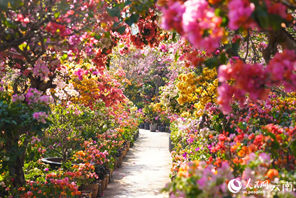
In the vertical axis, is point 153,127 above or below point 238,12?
below

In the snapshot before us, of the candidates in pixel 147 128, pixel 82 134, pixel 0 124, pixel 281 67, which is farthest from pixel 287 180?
pixel 147 128

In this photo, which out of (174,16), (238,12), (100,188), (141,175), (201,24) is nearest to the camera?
(238,12)

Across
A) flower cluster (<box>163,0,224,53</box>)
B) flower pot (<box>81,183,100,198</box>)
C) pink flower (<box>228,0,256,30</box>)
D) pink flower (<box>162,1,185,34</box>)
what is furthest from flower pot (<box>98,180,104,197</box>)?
pink flower (<box>228,0,256,30</box>)

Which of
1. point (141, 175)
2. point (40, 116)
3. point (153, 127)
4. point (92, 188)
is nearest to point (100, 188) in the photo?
point (92, 188)

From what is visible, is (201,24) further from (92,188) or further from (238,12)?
(92,188)

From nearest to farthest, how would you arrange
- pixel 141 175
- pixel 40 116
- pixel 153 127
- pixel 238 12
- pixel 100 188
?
1. pixel 238 12
2. pixel 40 116
3. pixel 100 188
4. pixel 141 175
5. pixel 153 127

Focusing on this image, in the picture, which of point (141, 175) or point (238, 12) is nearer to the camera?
point (238, 12)

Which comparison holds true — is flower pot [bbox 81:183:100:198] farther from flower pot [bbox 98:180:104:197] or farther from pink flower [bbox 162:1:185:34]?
pink flower [bbox 162:1:185:34]

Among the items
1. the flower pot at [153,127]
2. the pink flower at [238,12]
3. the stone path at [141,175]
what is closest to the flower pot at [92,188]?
the stone path at [141,175]

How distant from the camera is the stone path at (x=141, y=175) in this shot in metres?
6.90

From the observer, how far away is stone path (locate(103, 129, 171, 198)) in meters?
6.90

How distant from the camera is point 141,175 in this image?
28.6 ft

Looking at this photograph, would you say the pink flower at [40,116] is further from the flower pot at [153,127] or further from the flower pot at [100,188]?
the flower pot at [153,127]

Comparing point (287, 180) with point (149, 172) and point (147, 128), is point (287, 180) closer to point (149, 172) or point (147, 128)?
point (149, 172)
